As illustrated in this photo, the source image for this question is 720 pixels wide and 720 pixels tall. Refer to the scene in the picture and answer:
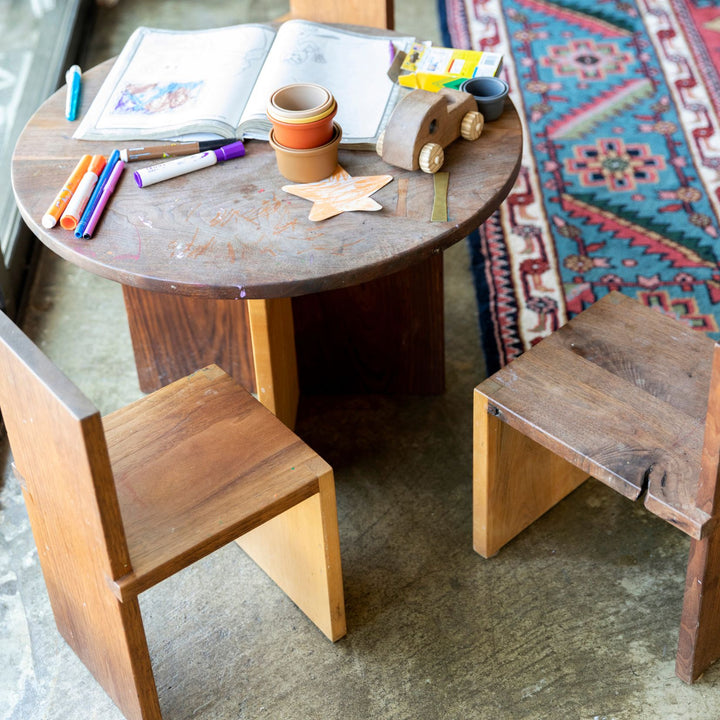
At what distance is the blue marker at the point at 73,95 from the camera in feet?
6.06

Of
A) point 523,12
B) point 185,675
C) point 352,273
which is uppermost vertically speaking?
point 352,273

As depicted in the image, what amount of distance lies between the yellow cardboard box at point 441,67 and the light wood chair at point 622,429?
0.51 m

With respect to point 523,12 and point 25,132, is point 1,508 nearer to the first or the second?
point 25,132

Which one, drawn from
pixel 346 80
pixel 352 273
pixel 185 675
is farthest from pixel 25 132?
pixel 185 675

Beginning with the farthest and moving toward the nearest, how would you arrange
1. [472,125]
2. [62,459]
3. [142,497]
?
[472,125]
[142,497]
[62,459]

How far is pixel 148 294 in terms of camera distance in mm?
2111

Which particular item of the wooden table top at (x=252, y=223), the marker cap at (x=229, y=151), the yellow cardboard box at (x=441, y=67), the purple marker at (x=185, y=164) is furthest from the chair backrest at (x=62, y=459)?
the yellow cardboard box at (x=441, y=67)

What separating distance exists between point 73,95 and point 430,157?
2.37 ft

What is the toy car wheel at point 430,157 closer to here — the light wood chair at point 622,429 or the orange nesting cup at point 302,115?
the orange nesting cup at point 302,115

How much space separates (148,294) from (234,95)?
1.66ft

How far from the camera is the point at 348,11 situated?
87.7 inches

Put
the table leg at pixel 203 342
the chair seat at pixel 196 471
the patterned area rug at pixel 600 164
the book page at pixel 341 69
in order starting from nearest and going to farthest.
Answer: the chair seat at pixel 196 471
the book page at pixel 341 69
the table leg at pixel 203 342
the patterned area rug at pixel 600 164

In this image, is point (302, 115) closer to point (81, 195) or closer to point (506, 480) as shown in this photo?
point (81, 195)

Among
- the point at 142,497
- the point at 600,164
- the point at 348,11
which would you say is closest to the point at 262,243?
the point at 142,497
